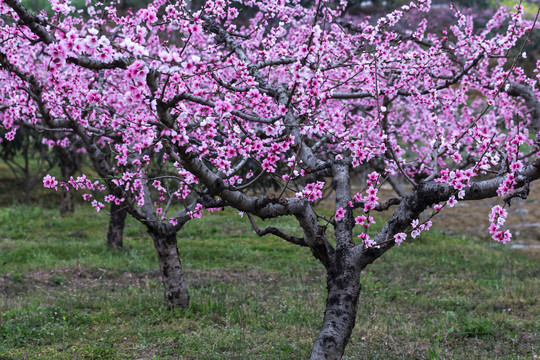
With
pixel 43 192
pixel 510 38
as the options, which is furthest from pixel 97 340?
pixel 43 192

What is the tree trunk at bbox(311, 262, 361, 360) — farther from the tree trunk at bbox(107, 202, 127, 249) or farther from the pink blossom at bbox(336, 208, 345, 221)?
the tree trunk at bbox(107, 202, 127, 249)

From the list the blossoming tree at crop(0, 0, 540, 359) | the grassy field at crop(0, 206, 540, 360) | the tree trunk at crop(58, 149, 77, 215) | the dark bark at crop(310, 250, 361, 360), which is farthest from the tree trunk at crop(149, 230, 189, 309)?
the tree trunk at crop(58, 149, 77, 215)

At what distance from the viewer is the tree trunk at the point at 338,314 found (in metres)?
4.92

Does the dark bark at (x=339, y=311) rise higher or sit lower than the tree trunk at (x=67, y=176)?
lower

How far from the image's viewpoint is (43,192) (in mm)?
20250

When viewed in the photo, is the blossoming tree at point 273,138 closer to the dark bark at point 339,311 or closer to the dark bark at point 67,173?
the dark bark at point 339,311

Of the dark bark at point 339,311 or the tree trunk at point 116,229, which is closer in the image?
the dark bark at point 339,311

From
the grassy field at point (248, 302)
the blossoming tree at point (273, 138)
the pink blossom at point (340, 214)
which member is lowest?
the grassy field at point (248, 302)

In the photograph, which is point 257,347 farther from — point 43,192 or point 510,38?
point 43,192

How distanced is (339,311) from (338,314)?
0.03 meters

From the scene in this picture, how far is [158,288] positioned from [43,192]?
13.1 meters

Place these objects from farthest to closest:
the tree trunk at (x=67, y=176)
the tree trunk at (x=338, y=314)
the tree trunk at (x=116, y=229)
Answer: the tree trunk at (x=67, y=176), the tree trunk at (x=116, y=229), the tree trunk at (x=338, y=314)

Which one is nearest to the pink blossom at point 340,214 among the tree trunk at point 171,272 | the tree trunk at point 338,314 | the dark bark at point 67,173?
the tree trunk at point 338,314

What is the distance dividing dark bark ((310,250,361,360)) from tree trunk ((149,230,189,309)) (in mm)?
3164
